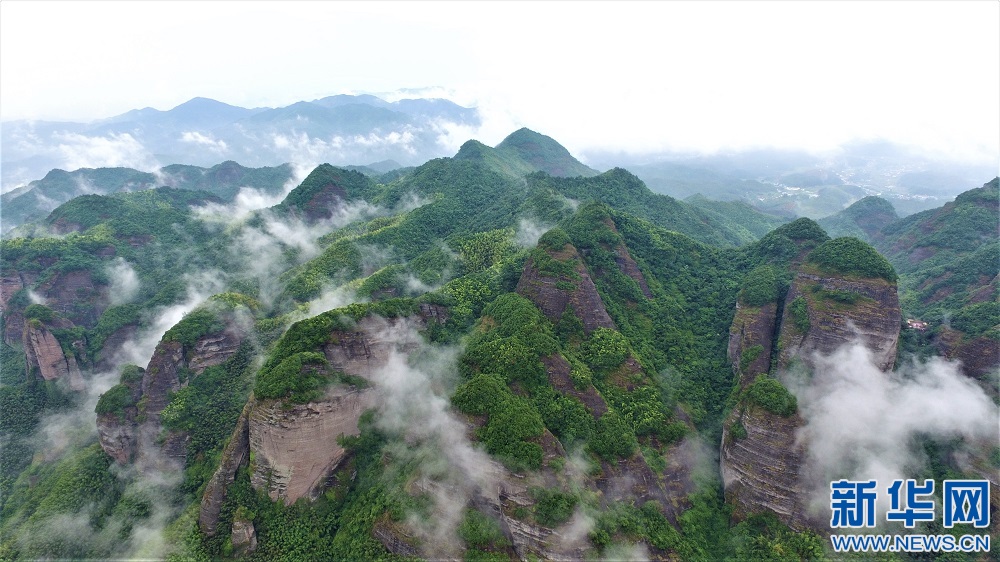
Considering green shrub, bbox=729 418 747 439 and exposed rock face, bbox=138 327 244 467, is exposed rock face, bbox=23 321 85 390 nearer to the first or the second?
A: exposed rock face, bbox=138 327 244 467

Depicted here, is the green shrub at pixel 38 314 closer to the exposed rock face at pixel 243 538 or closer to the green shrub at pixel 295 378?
the green shrub at pixel 295 378

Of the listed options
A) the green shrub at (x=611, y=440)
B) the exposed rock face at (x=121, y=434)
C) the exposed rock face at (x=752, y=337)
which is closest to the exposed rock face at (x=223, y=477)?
the exposed rock face at (x=121, y=434)

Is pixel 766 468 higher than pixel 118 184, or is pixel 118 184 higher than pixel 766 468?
pixel 118 184

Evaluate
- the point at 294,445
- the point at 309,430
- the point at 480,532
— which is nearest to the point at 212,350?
the point at 294,445

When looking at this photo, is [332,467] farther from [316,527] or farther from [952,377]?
[952,377]

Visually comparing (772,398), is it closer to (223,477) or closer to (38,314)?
(223,477)

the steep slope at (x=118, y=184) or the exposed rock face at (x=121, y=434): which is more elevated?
the steep slope at (x=118, y=184)
